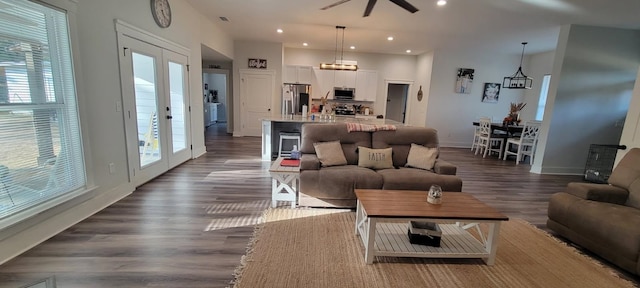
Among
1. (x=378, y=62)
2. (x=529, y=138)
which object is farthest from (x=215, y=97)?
(x=529, y=138)

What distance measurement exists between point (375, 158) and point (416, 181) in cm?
59

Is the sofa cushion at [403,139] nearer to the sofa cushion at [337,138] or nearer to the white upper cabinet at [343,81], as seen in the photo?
the sofa cushion at [337,138]

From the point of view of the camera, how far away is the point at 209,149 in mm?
6164

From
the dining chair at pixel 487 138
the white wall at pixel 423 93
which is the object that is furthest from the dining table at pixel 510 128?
the white wall at pixel 423 93

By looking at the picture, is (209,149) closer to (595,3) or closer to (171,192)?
(171,192)

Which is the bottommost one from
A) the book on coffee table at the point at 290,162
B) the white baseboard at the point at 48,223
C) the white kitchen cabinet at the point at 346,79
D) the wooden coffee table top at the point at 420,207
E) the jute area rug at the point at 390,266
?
the jute area rug at the point at 390,266

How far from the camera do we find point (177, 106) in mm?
4645

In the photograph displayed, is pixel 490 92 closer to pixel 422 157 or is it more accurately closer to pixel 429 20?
pixel 429 20

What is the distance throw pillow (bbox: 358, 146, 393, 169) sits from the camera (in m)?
3.39

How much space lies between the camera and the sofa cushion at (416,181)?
301cm

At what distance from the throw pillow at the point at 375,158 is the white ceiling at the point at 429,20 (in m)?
2.30

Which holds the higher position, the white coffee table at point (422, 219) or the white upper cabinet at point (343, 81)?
the white upper cabinet at point (343, 81)

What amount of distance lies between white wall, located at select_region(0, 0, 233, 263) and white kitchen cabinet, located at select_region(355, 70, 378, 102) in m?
5.73

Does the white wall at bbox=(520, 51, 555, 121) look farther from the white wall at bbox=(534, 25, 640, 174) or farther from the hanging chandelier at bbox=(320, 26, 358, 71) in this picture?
the hanging chandelier at bbox=(320, 26, 358, 71)
